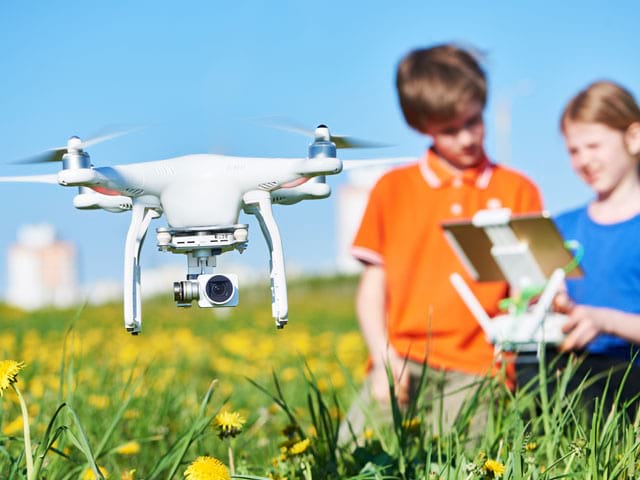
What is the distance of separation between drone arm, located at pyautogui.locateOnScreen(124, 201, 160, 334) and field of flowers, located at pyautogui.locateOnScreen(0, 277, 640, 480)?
0.47 meters

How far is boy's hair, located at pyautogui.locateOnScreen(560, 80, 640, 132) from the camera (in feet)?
10.1

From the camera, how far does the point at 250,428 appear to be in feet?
10.1

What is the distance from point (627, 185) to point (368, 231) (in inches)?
35.7

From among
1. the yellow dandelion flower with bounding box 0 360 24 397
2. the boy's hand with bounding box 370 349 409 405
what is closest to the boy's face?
the boy's hand with bounding box 370 349 409 405

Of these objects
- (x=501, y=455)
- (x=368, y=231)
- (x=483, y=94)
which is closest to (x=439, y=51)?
(x=483, y=94)

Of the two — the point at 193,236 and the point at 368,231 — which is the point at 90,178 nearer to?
the point at 193,236

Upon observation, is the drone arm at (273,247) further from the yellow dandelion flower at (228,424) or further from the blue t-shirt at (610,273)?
the blue t-shirt at (610,273)

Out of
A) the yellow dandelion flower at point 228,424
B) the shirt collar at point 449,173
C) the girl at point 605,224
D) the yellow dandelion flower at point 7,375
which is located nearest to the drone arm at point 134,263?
the yellow dandelion flower at point 7,375

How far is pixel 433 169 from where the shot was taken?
141 inches

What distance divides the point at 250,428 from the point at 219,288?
6.69ft

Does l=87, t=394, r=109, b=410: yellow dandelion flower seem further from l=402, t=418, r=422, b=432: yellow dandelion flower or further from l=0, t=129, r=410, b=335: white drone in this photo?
l=0, t=129, r=410, b=335: white drone

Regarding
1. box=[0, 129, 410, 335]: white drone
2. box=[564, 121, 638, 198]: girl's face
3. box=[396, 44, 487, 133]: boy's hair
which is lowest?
box=[0, 129, 410, 335]: white drone

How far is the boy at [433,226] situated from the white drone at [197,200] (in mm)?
2160

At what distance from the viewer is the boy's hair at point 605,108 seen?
3.09m
